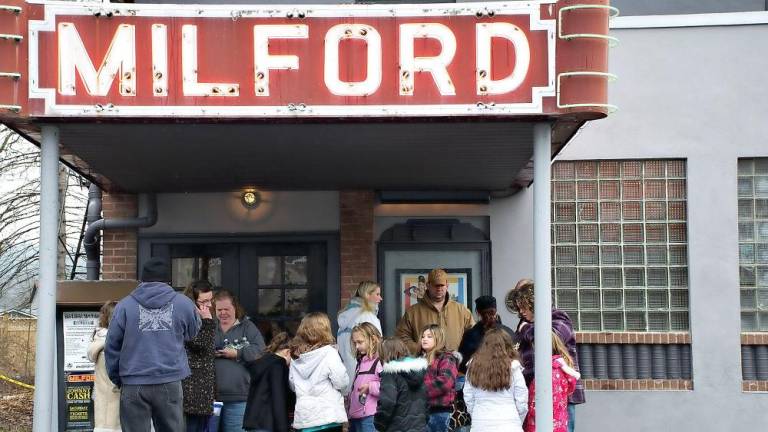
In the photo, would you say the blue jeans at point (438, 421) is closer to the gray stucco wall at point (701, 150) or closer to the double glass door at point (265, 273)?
the gray stucco wall at point (701, 150)

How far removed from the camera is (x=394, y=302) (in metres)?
11.4

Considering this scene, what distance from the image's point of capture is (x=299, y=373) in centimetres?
794

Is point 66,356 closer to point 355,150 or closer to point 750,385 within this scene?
point 355,150

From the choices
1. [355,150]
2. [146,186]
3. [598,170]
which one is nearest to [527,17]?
[355,150]

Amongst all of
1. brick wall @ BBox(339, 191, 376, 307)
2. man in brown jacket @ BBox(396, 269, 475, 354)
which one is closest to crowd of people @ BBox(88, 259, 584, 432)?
man in brown jacket @ BBox(396, 269, 475, 354)

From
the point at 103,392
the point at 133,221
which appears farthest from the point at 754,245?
the point at 103,392

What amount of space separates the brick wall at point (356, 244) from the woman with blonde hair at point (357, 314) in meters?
1.68

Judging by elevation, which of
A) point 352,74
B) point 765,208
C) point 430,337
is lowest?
point 430,337

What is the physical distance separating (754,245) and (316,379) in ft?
18.0

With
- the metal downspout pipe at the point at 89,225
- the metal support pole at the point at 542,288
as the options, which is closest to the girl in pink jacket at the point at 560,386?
the metal support pole at the point at 542,288

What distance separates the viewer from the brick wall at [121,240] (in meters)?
11.5


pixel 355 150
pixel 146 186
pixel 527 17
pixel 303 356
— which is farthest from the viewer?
pixel 146 186

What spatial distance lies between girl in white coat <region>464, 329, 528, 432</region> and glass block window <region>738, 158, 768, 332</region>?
15.2 feet

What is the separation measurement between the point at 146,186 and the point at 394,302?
9.18 ft
